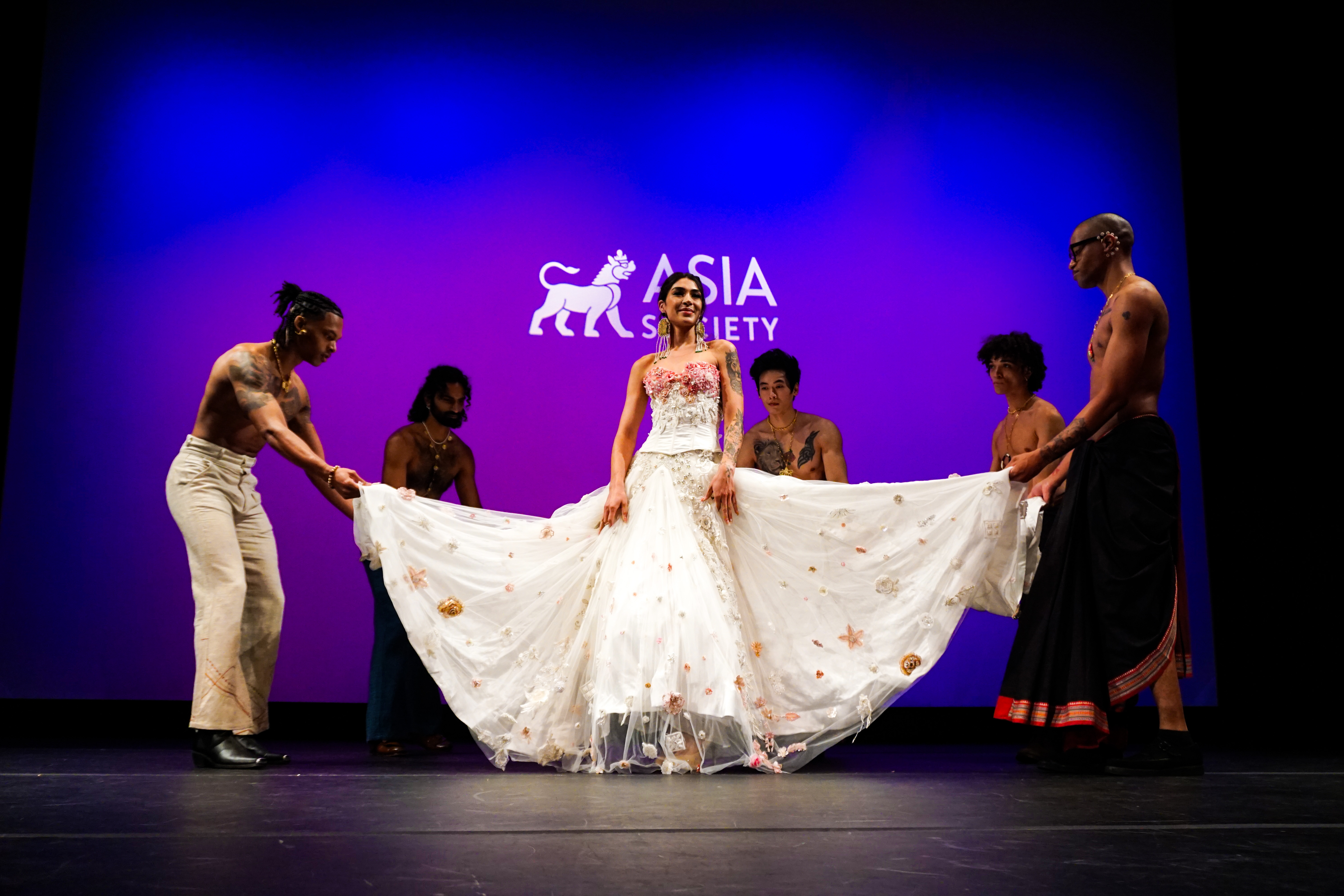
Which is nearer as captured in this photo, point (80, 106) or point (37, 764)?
point (37, 764)

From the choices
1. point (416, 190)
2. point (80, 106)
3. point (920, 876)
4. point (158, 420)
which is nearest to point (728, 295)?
point (416, 190)

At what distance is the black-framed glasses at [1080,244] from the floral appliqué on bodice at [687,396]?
127cm

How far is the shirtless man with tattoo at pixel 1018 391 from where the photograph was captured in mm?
3996

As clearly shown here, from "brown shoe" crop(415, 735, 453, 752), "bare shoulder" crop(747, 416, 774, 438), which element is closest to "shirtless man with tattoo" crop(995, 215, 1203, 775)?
"bare shoulder" crop(747, 416, 774, 438)

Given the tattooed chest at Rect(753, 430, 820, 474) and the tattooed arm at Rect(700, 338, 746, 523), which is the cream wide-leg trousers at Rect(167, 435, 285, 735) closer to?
the tattooed arm at Rect(700, 338, 746, 523)

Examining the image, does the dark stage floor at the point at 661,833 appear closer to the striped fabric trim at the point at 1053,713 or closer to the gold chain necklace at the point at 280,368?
the striped fabric trim at the point at 1053,713

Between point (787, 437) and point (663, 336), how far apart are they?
3.51 ft

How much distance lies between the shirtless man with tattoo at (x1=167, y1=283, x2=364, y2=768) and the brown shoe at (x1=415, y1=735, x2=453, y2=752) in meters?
0.61

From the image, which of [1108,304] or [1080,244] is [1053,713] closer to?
[1108,304]

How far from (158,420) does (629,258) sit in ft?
7.84

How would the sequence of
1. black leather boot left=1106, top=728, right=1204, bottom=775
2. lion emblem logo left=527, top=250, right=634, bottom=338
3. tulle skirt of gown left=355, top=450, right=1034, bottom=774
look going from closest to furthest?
black leather boot left=1106, top=728, right=1204, bottom=775 < tulle skirt of gown left=355, top=450, right=1034, bottom=774 < lion emblem logo left=527, top=250, right=634, bottom=338

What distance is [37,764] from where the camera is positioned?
319 cm

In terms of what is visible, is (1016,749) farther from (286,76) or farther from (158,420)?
(286,76)

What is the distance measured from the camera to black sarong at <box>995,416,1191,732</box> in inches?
117
